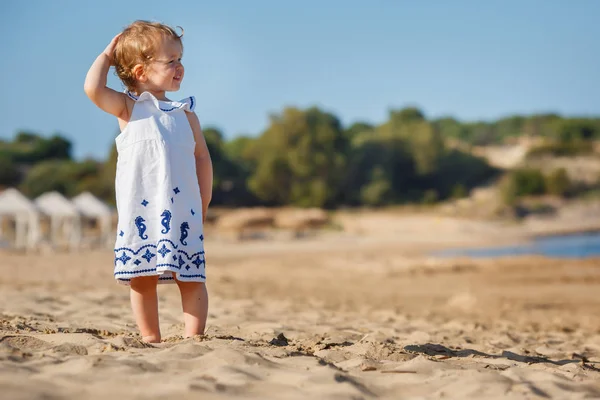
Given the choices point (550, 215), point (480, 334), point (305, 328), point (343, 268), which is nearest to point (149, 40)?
point (305, 328)

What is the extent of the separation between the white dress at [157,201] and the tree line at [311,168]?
98.2 ft

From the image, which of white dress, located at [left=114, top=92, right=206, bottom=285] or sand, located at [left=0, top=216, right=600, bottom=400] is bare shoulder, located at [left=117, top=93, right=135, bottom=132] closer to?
white dress, located at [left=114, top=92, right=206, bottom=285]

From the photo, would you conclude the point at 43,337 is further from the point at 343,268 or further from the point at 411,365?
the point at 343,268

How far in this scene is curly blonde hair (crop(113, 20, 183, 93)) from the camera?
316 centimetres

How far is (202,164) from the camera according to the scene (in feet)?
10.8

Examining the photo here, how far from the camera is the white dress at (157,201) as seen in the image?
300 cm

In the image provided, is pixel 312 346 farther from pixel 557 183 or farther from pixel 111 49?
pixel 557 183

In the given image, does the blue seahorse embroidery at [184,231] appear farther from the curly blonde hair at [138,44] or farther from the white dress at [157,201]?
the curly blonde hair at [138,44]

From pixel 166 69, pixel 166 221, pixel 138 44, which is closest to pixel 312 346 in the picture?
pixel 166 221

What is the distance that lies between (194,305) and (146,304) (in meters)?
0.22

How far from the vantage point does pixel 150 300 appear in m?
3.16

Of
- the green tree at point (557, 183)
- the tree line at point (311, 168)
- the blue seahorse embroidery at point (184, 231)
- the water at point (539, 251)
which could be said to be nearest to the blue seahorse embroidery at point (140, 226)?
the blue seahorse embroidery at point (184, 231)

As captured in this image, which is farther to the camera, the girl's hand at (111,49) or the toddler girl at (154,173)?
the girl's hand at (111,49)

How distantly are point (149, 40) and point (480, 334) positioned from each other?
10.2ft
